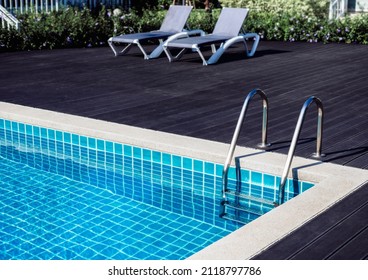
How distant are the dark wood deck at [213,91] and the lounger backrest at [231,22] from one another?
55cm

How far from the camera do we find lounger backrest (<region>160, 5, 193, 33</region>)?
13109 mm

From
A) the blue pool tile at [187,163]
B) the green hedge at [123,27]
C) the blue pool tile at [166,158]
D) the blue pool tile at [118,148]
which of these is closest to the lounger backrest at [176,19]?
the green hedge at [123,27]

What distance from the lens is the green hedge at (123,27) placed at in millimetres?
13734

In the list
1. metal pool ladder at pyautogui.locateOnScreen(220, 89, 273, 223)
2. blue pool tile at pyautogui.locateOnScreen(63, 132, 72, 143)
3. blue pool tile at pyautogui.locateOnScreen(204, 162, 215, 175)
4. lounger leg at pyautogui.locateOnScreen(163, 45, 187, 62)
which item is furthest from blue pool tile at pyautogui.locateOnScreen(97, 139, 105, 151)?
lounger leg at pyautogui.locateOnScreen(163, 45, 187, 62)

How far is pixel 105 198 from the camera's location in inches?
217

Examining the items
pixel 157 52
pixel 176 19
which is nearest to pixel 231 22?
pixel 176 19

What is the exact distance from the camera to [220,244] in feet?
11.9

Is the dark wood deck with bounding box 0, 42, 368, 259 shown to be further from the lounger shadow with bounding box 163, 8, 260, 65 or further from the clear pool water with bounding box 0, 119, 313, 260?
the clear pool water with bounding box 0, 119, 313, 260

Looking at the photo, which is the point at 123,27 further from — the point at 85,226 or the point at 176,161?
the point at 85,226

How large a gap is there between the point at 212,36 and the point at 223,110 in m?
4.98

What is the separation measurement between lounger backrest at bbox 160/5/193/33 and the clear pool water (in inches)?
267

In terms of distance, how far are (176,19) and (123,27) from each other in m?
2.46
